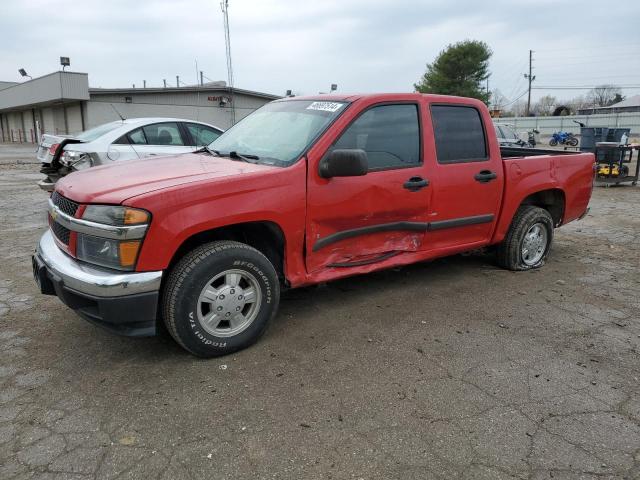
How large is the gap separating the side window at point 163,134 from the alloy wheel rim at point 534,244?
5.95 meters

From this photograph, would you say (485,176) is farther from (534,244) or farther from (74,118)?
(74,118)

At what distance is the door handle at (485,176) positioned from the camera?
466 centimetres

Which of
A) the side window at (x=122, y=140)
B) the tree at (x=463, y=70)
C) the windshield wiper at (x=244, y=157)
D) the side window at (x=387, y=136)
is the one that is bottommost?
the windshield wiper at (x=244, y=157)

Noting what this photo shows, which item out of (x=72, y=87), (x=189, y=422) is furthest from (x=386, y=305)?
(x=72, y=87)

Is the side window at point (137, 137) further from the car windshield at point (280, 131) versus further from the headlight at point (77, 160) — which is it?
the car windshield at point (280, 131)

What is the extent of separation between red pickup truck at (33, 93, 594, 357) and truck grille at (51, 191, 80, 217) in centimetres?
2

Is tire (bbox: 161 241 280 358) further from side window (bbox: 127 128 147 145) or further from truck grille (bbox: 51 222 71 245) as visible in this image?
side window (bbox: 127 128 147 145)

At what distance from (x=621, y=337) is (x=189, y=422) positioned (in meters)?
3.24

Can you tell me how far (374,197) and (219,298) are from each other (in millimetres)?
1472

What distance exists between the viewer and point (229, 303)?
334 centimetres

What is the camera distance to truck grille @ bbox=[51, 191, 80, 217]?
10.5 feet

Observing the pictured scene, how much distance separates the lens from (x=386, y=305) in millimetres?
4328

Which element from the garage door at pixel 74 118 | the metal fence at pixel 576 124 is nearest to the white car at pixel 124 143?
the garage door at pixel 74 118

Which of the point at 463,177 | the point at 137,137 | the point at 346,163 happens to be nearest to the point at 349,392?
the point at 346,163
